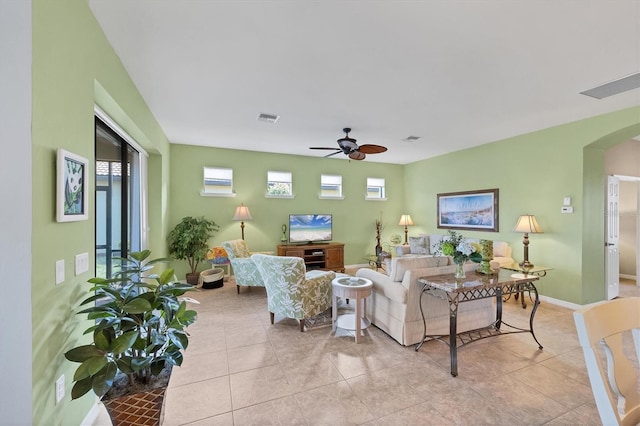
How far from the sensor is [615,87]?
298 cm

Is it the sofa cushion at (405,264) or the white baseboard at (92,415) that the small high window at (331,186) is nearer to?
the sofa cushion at (405,264)

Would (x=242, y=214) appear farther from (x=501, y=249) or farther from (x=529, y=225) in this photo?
(x=529, y=225)

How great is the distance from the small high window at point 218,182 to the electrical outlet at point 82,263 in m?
4.17

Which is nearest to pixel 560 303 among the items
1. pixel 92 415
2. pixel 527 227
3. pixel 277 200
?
pixel 527 227

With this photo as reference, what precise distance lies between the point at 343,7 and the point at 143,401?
9.09 ft

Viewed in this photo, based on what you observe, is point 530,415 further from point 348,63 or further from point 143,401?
point 348,63

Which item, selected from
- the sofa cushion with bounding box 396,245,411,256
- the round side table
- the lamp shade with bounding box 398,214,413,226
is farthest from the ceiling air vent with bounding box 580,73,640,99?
the lamp shade with bounding box 398,214,413,226

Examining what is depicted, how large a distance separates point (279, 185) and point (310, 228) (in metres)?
1.29

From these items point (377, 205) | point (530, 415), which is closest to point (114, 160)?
point (530, 415)

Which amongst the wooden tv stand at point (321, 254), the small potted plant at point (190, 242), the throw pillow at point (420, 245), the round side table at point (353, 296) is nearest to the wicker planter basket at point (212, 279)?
the small potted plant at point (190, 242)

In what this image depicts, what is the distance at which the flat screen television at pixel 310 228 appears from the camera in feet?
20.9

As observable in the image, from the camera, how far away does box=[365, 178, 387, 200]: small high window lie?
24.3 feet

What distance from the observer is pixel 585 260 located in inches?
162

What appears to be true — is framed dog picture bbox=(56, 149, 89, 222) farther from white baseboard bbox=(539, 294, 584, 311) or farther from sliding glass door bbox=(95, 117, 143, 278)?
A: white baseboard bbox=(539, 294, 584, 311)
